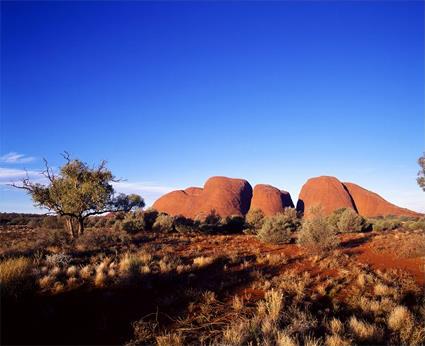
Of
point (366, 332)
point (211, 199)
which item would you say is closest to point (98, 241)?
point (366, 332)

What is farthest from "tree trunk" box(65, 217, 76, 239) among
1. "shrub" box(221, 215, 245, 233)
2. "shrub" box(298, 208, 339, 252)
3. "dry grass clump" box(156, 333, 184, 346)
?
"dry grass clump" box(156, 333, 184, 346)

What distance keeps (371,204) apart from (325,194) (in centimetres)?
945

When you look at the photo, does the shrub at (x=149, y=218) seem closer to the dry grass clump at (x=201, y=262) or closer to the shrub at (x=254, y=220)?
the shrub at (x=254, y=220)

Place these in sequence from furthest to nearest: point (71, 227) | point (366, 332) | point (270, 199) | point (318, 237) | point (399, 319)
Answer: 1. point (270, 199)
2. point (71, 227)
3. point (318, 237)
4. point (399, 319)
5. point (366, 332)

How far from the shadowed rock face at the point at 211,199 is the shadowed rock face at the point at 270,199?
238 cm

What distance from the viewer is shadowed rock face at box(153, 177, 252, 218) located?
251 ft

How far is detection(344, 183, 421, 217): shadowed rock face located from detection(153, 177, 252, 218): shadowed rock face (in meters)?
23.8

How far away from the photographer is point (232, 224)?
3256 cm

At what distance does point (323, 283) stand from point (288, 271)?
1.59 meters

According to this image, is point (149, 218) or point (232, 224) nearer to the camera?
point (149, 218)

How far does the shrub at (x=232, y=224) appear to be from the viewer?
31.7 metres

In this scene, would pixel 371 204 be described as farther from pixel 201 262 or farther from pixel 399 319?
pixel 399 319

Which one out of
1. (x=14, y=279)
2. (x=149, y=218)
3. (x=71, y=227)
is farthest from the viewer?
(x=149, y=218)

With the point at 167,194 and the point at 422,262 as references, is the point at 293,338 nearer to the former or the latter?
the point at 422,262
